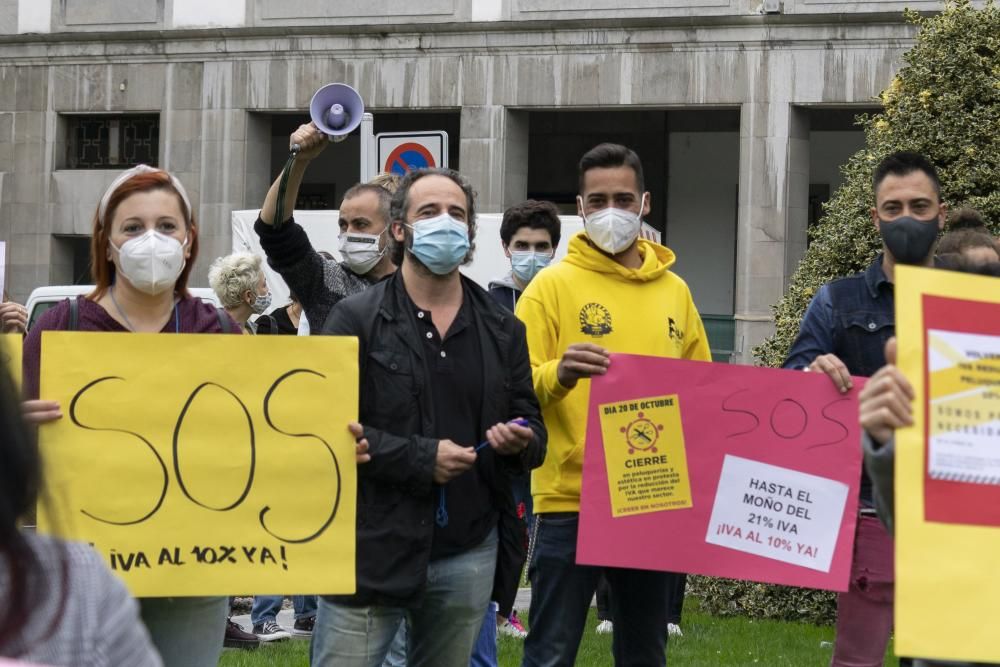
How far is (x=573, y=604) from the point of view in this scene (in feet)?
17.1

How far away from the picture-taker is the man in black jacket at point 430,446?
4.48 meters

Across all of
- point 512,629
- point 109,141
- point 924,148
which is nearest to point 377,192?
point 512,629

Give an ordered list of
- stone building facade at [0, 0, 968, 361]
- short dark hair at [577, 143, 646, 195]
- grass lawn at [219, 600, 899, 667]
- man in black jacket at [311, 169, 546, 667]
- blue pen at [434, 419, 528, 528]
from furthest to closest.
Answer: stone building facade at [0, 0, 968, 361]
grass lawn at [219, 600, 899, 667]
short dark hair at [577, 143, 646, 195]
blue pen at [434, 419, 528, 528]
man in black jacket at [311, 169, 546, 667]

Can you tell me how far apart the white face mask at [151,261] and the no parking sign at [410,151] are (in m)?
6.38

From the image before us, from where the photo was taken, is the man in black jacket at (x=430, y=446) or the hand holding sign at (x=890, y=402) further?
the man in black jacket at (x=430, y=446)

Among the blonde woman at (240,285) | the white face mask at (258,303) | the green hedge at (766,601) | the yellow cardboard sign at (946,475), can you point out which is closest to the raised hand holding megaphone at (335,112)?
the yellow cardboard sign at (946,475)

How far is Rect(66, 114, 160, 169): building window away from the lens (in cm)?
2558

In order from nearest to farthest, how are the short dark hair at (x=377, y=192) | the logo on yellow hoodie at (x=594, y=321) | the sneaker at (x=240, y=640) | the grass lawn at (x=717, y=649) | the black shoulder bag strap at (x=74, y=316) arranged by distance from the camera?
the black shoulder bag strap at (x=74, y=316) → the logo on yellow hoodie at (x=594, y=321) → the short dark hair at (x=377, y=192) → the grass lawn at (x=717, y=649) → the sneaker at (x=240, y=640)

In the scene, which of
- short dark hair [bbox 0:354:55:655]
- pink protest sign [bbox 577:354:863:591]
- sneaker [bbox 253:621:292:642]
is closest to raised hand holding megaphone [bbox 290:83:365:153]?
pink protest sign [bbox 577:354:863:591]

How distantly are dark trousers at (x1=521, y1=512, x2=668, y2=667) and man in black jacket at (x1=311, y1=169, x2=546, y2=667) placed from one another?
54 cm

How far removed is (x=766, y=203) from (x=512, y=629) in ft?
46.5

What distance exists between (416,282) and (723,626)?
4.86 meters

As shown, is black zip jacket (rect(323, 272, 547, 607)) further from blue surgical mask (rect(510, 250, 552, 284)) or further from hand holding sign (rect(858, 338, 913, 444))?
blue surgical mask (rect(510, 250, 552, 284))

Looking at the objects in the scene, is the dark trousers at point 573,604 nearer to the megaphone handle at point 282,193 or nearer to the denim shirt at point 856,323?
the denim shirt at point 856,323
